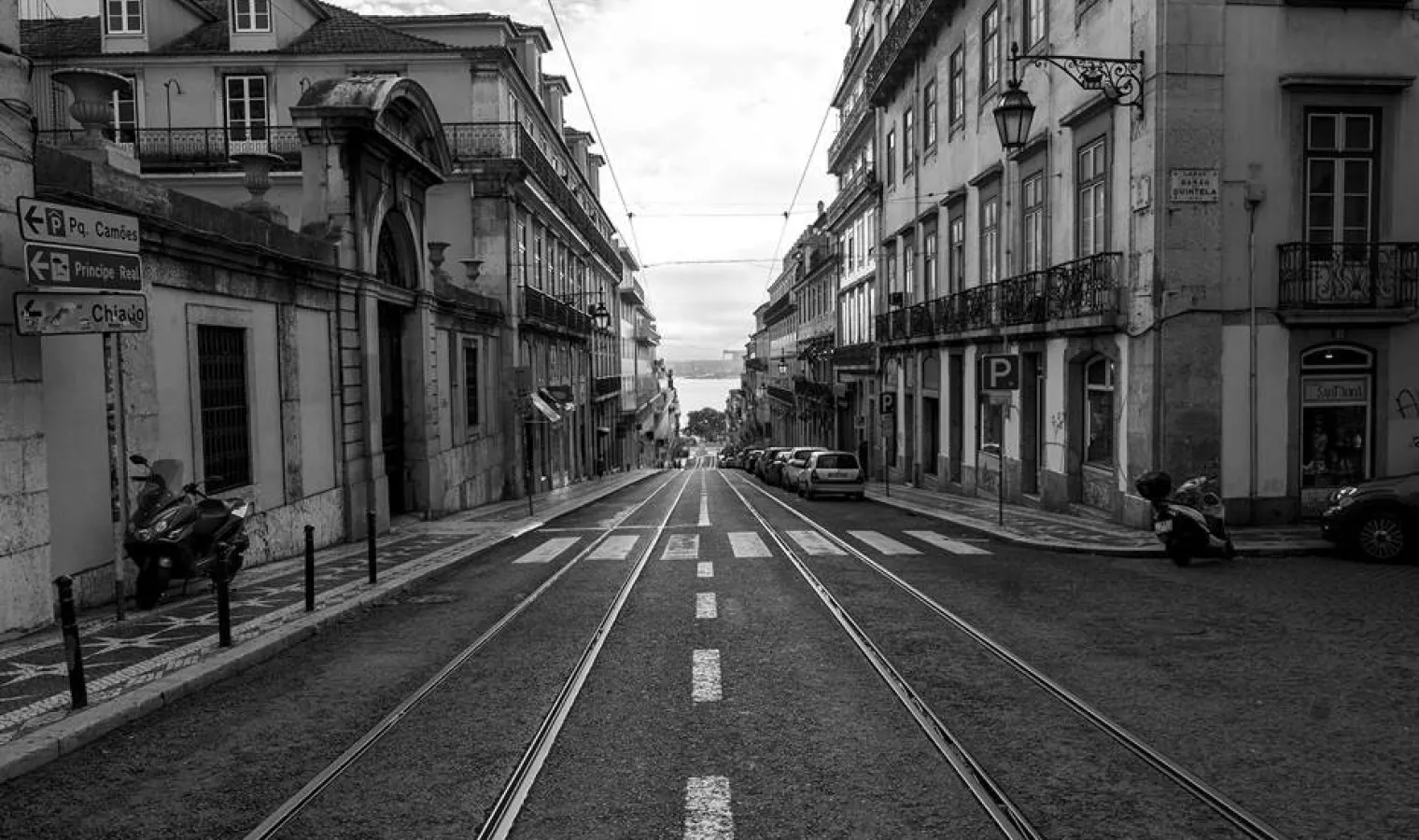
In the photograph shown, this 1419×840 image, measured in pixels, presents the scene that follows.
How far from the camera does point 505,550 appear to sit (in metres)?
15.6

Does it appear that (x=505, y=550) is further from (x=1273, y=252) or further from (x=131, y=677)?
(x=1273, y=252)

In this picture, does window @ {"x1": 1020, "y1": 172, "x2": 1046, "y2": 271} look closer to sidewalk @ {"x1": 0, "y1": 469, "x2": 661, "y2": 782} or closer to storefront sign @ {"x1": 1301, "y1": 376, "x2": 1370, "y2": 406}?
→ storefront sign @ {"x1": 1301, "y1": 376, "x2": 1370, "y2": 406}

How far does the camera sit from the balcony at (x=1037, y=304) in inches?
647

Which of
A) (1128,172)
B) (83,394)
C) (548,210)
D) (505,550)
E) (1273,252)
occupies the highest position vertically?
(548,210)

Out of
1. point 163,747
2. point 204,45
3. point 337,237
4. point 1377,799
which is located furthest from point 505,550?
point 204,45

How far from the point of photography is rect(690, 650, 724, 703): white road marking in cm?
659

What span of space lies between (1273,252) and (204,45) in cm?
2779

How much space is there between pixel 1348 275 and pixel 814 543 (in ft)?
29.6

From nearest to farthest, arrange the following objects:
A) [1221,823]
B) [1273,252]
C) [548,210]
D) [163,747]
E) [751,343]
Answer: [1221,823]
[163,747]
[1273,252]
[548,210]
[751,343]

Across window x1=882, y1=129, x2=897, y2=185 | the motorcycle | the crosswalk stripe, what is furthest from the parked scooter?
window x1=882, y1=129, x2=897, y2=185

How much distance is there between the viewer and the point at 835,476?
93.7ft

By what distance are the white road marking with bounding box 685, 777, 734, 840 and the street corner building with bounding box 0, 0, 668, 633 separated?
5996 millimetres

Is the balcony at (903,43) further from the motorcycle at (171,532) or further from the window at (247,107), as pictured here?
A: the motorcycle at (171,532)

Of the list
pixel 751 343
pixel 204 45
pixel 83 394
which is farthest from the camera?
pixel 751 343
